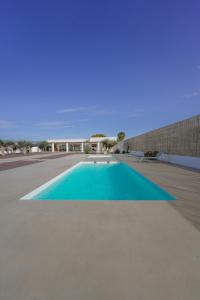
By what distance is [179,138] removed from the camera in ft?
37.4

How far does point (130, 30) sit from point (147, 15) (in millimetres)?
1707

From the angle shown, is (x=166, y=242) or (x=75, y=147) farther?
(x=75, y=147)

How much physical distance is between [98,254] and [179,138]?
10760 millimetres

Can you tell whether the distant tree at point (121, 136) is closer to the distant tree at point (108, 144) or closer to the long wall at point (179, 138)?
the distant tree at point (108, 144)

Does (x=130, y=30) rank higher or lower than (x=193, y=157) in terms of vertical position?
higher

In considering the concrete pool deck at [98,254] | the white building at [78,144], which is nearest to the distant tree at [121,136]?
the white building at [78,144]

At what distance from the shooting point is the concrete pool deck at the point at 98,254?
1604 mm

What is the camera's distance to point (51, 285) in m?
1.66

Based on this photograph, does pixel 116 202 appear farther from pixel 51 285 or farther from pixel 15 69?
pixel 15 69

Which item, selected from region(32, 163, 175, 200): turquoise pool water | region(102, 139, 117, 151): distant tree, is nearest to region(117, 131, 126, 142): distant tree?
region(102, 139, 117, 151): distant tree

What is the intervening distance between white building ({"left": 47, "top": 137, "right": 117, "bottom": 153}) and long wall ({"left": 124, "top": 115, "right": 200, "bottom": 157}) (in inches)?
899

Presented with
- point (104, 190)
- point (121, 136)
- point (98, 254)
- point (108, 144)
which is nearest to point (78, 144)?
point (121, 136)

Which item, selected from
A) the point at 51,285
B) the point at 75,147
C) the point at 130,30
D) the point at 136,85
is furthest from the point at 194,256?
the point at 75,147

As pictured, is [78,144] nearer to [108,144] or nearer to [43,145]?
[43,145]
